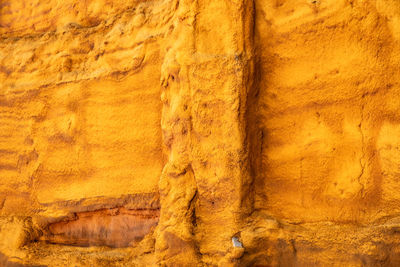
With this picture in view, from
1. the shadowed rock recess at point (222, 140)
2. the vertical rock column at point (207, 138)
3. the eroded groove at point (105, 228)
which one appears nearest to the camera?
the shadowed rock recess at point (222, 140)

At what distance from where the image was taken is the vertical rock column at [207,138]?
5.82 feet

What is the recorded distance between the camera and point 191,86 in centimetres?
188

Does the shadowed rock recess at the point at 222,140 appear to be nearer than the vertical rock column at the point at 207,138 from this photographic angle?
Yes

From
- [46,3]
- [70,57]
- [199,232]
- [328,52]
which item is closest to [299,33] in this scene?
[328,52]

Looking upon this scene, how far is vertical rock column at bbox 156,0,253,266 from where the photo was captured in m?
1.77

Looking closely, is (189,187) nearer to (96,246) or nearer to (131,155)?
(131,155)

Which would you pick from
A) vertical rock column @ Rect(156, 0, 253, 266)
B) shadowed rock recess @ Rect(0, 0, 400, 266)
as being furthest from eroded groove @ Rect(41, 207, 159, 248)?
vertical rock column @ Rect(156, 0, 253, 266)

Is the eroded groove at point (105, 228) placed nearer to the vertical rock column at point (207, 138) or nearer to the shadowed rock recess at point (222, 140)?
the shadowed rock recess at point (222, 140)

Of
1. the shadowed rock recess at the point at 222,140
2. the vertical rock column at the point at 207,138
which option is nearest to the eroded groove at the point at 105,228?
the shadowed rock recess at the point at 222,140

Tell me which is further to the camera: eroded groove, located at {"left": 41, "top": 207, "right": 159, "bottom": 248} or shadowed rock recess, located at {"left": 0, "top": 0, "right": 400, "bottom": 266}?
eroded groove, located at {"left": 41, "top": 207, "right": 159, "bottom": 248}

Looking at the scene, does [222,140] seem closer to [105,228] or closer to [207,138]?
[207,138]

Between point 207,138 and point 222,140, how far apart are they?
8 centimetres

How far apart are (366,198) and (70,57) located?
1984mm

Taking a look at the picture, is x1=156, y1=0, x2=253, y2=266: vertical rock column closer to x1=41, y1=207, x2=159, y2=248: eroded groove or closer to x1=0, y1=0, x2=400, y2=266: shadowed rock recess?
x1=0, y1=0, x2=400, y2=266: shadowed rock recess
